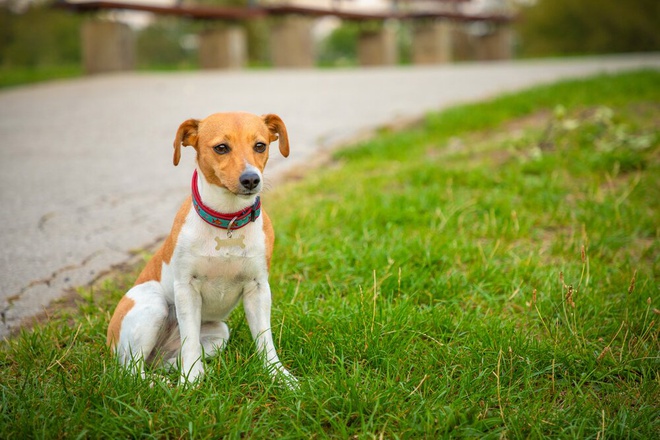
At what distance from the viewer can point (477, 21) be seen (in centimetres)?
1755

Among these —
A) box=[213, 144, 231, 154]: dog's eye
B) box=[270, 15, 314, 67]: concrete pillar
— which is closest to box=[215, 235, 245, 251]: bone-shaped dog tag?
box=[213, 144, 231, 154]: dog's eye

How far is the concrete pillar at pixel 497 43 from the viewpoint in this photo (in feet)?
60.3

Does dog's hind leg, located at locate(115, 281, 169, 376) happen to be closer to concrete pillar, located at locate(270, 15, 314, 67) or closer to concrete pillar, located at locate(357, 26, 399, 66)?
concrete pillar, located at locate(270, 15, 314, 67)

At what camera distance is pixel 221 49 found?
41.0ft

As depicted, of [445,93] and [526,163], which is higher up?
[445,93]

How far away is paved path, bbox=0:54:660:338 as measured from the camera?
3502 mm

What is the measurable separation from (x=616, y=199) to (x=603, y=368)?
212cm

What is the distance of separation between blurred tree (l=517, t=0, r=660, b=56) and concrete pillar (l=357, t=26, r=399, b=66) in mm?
6867

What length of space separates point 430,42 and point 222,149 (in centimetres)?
1491

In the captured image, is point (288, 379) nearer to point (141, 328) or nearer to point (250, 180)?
point (141, 328)

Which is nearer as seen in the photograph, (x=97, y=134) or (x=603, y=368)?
(x=603, y=368)

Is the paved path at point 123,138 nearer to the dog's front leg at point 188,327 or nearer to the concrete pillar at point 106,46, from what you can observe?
the concrete pillar at point 106,46

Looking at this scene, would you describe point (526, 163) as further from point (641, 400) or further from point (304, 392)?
point (304, 392)

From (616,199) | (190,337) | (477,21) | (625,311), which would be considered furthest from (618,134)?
(477,21)
